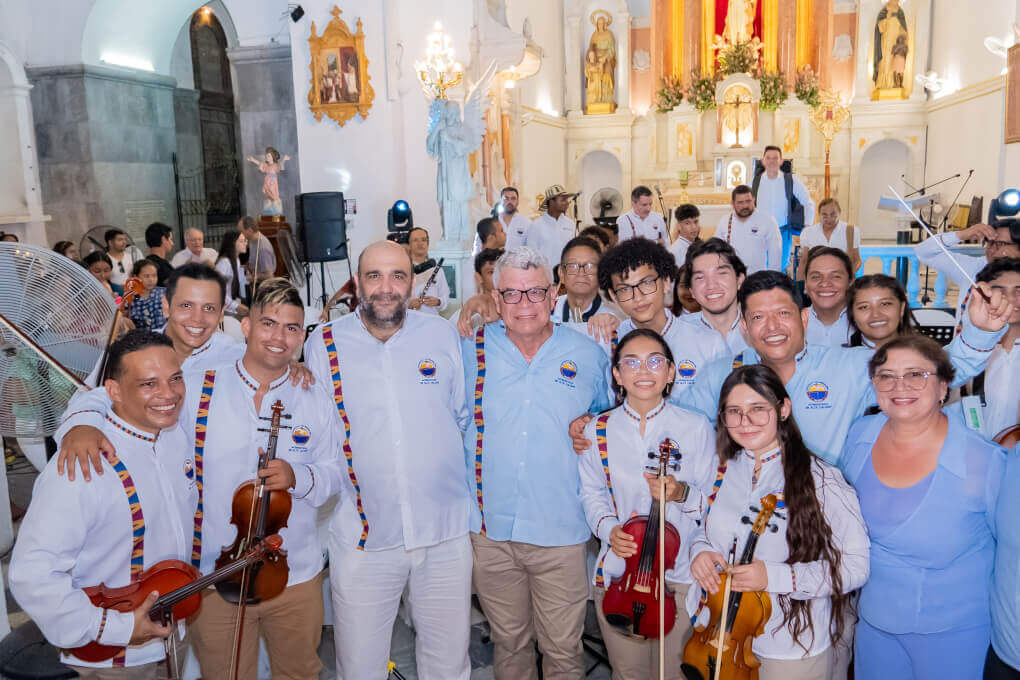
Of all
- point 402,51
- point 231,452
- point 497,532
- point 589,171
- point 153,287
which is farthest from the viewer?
point 589,171

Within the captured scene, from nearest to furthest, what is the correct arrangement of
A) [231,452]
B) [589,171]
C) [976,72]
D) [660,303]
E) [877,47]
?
[231,452] → [660,303] → [976,72] → [877,47] → [589,171]

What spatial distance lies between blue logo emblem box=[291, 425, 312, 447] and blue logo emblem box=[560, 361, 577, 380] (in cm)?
93

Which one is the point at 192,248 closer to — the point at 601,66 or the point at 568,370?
the point at 568,370

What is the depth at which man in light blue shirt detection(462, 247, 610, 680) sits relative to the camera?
288 cm

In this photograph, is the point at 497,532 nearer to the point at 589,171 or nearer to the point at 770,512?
the point at 770,512

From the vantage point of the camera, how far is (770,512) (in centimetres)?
233

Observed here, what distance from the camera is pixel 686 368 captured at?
3.15m

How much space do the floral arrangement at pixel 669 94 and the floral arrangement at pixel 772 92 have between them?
1826 millimetres

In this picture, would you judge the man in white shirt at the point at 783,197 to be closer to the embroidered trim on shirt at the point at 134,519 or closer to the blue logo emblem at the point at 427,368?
the blue logo emblem at the point at 427,368

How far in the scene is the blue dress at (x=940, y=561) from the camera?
7.61 ft

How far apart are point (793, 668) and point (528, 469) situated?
106cm

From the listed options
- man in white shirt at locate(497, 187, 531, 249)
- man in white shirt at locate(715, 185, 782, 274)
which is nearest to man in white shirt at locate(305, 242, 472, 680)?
man in white shirt at locate(715, 185, 782, 274)

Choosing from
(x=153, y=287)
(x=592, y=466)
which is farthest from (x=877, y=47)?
(x=592, y=466)

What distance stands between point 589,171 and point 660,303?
17.6 m
